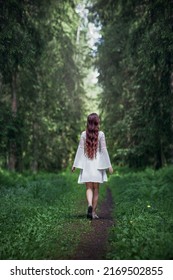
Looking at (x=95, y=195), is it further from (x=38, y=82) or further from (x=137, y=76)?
(x=38, y=82)

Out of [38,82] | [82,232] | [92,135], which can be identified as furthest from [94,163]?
[38,82]

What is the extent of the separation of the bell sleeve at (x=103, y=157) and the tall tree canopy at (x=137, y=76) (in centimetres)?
419

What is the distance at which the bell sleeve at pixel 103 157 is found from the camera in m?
10.2

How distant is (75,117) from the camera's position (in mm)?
36625

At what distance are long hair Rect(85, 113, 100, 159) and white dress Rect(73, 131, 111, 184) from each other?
11 centimetres

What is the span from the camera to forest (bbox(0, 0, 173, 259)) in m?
8.12

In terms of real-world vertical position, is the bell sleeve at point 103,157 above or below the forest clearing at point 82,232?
above

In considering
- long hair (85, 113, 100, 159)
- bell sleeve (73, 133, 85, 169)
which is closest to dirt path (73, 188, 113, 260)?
bell sleeve (73, 133, 85, 169)

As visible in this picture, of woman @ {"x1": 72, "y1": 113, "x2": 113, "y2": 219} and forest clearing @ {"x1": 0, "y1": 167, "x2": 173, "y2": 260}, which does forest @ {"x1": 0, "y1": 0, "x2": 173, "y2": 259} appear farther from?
woman @ {"x1": 72, "y1": 113, "x2": 113, "y2": 219}

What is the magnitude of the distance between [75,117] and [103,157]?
26394mm

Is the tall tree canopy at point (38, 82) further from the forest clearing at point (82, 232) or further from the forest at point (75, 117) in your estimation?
the forest clearing at point (82, 232)

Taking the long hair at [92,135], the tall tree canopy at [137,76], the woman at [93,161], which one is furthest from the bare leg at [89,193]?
the tall tree canopy at [137,76]

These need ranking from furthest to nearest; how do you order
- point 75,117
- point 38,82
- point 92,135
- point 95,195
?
point 75,117 < point 38,82 < point 95,195 < point 92,135

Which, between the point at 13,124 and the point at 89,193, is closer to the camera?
the point at 89,193
